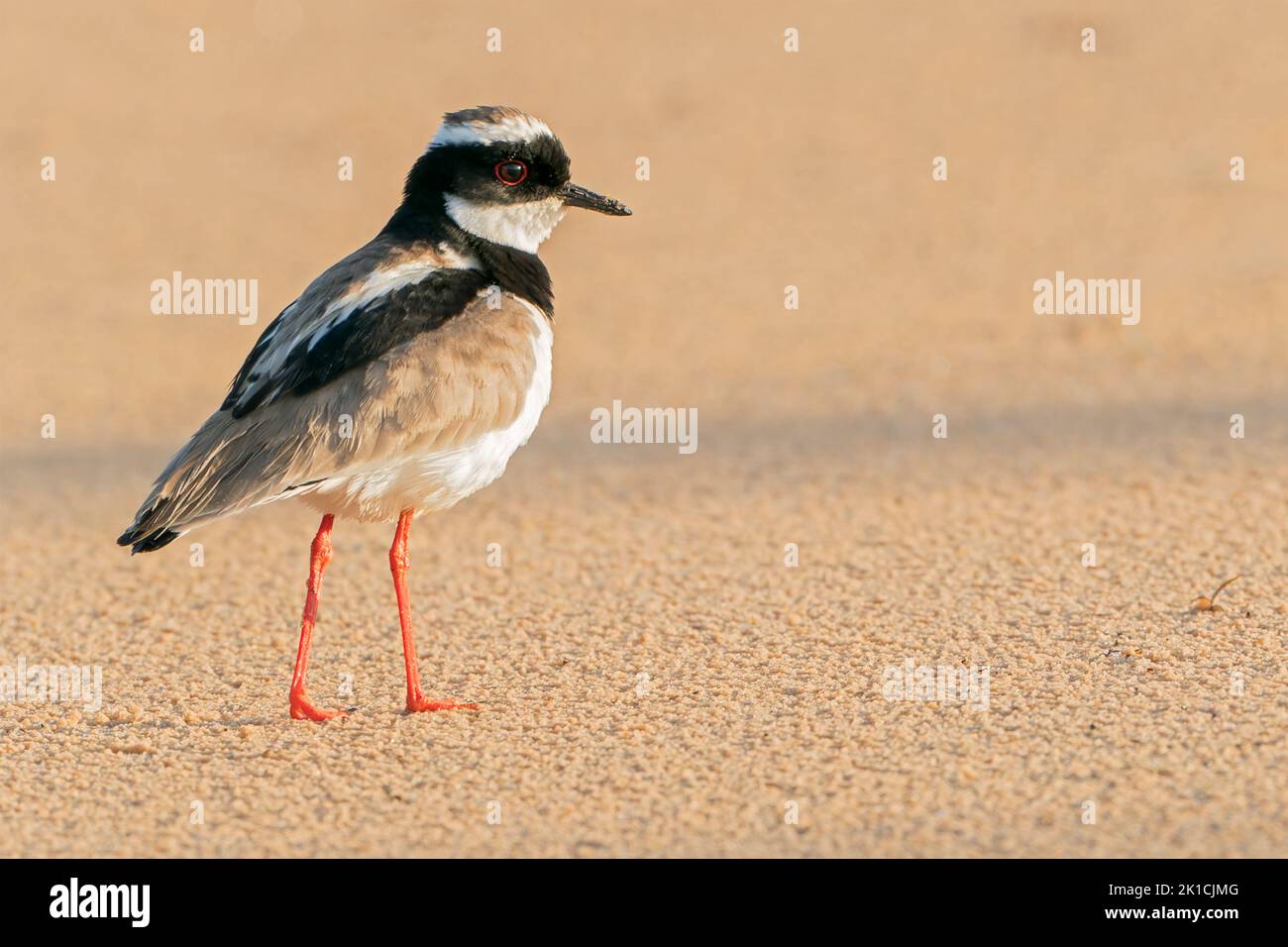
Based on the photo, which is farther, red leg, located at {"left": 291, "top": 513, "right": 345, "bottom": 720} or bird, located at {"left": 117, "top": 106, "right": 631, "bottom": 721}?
red leg, located at {"left": 291, "top": 513, "right": 345, "bottom": 720}

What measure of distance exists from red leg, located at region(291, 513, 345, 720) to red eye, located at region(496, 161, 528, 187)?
1.45 m

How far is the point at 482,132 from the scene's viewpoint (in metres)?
6.30

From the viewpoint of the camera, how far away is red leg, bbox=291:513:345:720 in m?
5.91

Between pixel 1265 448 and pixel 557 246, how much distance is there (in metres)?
8.59

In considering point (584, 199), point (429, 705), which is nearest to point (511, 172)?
point (584, 199)

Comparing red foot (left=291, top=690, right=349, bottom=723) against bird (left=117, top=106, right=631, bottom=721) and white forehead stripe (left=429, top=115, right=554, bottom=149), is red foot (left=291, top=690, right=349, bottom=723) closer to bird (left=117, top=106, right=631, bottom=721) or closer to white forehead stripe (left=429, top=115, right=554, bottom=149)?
bird (left=117, top=106, right=631, bottom=721)

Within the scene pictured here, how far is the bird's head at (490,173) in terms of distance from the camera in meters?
6.30

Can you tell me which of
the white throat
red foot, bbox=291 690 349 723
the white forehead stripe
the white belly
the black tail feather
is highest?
the white forehead stripe

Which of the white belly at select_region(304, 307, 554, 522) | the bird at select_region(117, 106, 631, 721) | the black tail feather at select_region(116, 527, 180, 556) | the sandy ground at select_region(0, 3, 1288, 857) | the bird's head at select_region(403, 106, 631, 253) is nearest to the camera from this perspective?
the sandy ground at select_region(0, 3, 1288, 857)

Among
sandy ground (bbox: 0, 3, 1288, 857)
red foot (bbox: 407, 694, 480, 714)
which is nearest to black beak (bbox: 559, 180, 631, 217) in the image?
sandy ground (bbox: 0, 3, 1288, 857)

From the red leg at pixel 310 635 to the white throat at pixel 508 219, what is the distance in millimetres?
1235

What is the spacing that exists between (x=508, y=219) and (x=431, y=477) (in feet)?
3.81

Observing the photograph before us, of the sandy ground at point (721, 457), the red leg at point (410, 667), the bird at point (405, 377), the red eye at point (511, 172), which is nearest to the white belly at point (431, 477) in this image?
the bird at point (405, 377)

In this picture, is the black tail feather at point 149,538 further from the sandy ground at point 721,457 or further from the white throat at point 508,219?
the white throat at point 508,219
